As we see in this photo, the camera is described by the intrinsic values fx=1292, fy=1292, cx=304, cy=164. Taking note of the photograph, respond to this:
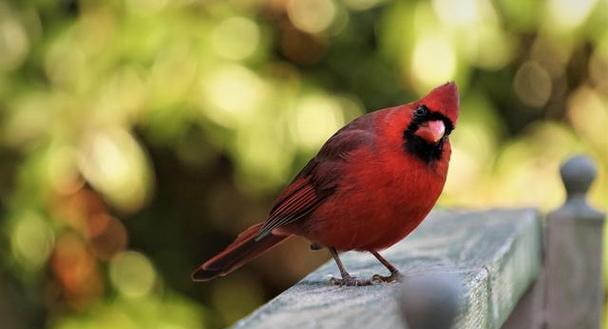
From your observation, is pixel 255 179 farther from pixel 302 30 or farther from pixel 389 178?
pixel 389 178

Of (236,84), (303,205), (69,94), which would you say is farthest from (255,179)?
(303,205)

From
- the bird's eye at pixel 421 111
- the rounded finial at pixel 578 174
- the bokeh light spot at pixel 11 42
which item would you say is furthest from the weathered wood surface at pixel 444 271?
the bokeh light spot at pixel 11 42

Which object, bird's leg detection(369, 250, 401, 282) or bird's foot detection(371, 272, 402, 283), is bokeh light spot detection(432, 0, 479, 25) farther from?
bird's foot detection(371, 272, 402, 283)

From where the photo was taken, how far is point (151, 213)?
170 inches

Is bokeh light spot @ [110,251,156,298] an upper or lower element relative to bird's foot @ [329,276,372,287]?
lower

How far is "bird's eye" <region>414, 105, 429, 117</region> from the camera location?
2288 millimetres

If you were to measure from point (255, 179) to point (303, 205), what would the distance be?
128 cm

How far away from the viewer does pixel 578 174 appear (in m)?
2.61

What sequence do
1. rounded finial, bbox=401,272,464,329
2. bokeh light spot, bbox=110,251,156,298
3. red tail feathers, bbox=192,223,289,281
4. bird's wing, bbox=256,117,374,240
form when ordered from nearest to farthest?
rounded finial, bbox=401,272,464,329, bird's wing, bbox=256,117,374,240, red tail feathers, bbox=192,223,289,281, bokeh light spot, bbox=110,251,156,298

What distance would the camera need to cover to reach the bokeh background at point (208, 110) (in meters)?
3.48

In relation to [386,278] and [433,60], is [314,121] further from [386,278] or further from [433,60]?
[386,278]

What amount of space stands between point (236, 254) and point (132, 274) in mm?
1442

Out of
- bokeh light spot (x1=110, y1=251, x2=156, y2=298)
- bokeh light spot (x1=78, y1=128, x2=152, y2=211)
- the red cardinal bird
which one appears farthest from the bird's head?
bokeh light spot (x1=110, y1=251, x2=156, y2=298)

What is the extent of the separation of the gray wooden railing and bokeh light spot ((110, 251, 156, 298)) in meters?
1.25
